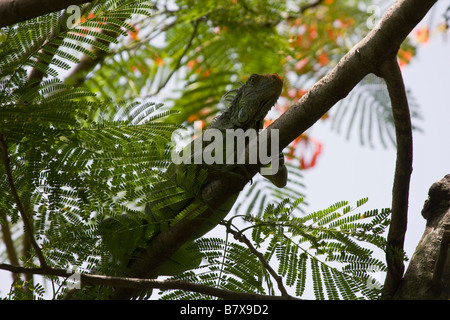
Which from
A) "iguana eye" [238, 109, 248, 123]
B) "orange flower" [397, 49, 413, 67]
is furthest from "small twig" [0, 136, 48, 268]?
"orange flower" [397, 49, 413, 67]

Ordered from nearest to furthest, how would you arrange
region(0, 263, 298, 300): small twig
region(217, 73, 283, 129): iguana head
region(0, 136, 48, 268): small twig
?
1. region(0, 263, 298, 300): small twig
2. region(0, 136, 48, 268): small twig
3. region(217, 73, 283, 129): iguana head

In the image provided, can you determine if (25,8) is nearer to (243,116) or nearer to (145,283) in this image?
(145,283)

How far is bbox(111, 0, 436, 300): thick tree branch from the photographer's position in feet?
11.9

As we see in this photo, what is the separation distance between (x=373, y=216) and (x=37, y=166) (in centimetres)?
226

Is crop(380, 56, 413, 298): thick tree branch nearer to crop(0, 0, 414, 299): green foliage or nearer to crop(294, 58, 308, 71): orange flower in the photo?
crop(0, 0, 414, 299): green foliage

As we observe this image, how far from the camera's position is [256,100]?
17.5 ft

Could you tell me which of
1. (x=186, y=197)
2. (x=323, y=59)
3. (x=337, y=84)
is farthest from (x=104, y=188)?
(x=323, y=59)

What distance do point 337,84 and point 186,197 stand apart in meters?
1.33

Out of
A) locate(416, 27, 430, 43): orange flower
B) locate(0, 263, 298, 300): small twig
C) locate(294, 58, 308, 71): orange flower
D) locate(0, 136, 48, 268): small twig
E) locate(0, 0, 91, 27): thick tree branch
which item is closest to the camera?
locate(0, 263, 298, 300): small twig

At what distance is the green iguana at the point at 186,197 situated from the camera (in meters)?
3.64

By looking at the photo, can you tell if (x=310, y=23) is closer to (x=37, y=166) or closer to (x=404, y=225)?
(x=404, y=225)

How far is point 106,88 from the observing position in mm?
7770

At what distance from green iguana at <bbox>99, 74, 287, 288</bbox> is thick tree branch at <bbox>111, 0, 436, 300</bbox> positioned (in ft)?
0.32
